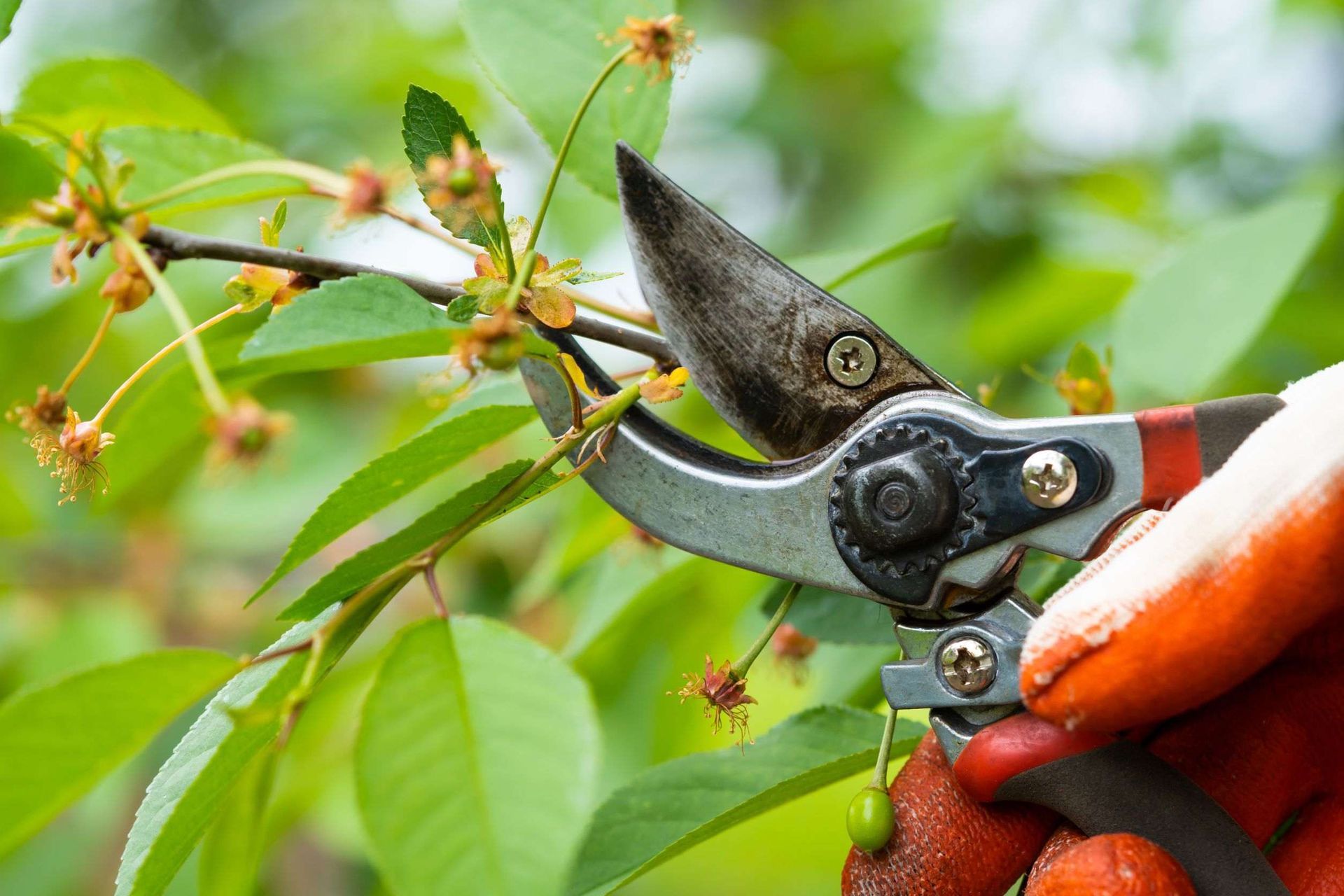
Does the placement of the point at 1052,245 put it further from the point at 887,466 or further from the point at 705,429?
the point at 887,466

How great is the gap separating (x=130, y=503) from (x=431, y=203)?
1652 mm

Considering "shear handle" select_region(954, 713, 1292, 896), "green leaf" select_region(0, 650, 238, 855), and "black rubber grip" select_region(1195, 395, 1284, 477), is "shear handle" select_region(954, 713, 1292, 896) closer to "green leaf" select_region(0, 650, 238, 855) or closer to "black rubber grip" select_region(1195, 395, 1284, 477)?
"black rubber grip" select_region(1195, 395, 1284, 477)

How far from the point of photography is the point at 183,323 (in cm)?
58

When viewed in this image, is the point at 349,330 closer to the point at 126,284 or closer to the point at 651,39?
the point at 126,284

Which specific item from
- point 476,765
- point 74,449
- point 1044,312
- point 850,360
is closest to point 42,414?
point 74,449

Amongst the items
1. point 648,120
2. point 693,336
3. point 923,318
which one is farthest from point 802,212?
point 693,336

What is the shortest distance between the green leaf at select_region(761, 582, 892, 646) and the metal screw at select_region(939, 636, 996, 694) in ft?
0.65

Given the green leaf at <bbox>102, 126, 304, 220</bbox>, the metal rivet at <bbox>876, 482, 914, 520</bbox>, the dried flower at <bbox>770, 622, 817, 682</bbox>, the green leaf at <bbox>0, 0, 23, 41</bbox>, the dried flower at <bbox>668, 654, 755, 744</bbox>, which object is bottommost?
→ the dried flower at <bbox>770, 622, 817, 682</bbox>

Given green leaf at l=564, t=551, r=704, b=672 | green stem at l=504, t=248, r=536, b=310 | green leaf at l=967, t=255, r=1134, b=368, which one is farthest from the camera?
green leaf at l=967, t=255, r=1134, b=368

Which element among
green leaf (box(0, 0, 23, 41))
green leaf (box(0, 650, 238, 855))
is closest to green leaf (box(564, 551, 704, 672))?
green leaf (box(0, 650, 238, 855))

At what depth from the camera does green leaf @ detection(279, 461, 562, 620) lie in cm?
62

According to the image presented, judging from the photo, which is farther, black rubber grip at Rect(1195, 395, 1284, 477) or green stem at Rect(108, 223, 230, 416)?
black rubber grip at Rect(1195, 395, 1284, 477)

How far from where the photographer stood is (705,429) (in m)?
1.59

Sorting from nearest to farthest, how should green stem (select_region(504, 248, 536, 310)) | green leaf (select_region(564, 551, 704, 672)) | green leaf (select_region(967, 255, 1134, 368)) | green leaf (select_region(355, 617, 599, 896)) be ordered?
green leaf (select_region(355, 617, 599, 896)) → green stem (select_region(504, 248, 536, 310)) → green leaf (select_region(564, 551, 704, 672)) → green leaf (select_region(967, 255, 1134, 368))
